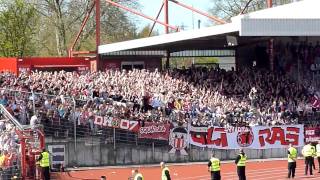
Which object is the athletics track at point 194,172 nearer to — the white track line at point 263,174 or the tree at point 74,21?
the white track line at point 263,174

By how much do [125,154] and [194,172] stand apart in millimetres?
3731

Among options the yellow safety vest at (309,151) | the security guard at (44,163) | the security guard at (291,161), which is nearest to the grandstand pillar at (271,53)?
the yellow safety vest at (309,151)

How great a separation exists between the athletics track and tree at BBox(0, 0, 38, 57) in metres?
27.6

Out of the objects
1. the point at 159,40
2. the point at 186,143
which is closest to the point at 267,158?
the point at 186,143

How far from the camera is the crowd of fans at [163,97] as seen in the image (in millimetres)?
30578

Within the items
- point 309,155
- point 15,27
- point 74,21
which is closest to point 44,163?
point 309,155

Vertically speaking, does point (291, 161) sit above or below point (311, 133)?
below

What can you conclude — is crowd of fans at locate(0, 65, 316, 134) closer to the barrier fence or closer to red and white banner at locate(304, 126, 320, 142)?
the barrier fence

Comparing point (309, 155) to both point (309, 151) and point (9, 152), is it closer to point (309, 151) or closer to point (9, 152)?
point (309, 151)

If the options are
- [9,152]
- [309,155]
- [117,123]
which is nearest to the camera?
[9,152]

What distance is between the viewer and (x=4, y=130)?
27.8 metres

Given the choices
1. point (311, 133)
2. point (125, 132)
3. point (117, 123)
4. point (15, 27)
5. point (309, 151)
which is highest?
point (15, 27)

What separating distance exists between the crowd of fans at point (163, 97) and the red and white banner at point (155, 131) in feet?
1.47

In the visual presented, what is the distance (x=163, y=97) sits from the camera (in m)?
35.0
